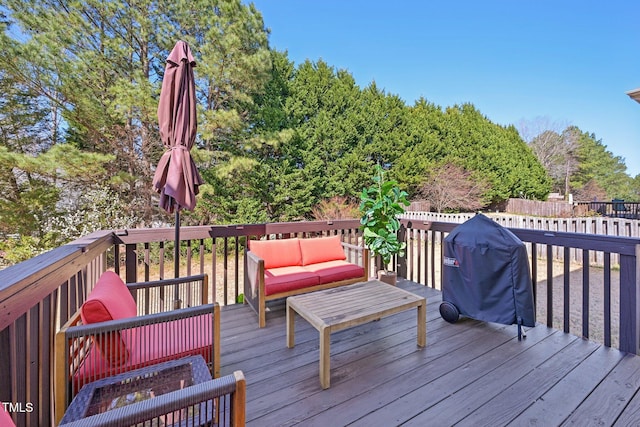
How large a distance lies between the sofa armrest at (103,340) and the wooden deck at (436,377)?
1.82ft

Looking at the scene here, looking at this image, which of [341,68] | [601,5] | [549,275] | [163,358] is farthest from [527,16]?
[163,358]

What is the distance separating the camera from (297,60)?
36.2 ft

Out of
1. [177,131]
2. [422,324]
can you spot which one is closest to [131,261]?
[177,131]

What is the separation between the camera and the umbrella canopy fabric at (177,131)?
2.44 meters

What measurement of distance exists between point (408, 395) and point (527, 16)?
1075 centimetres

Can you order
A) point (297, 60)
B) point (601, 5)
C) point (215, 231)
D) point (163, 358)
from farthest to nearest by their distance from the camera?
point (297, 60) < point (601, 5) < point (215, 231) < point (163, 358)

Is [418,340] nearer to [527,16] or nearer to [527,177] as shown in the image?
[527,16]

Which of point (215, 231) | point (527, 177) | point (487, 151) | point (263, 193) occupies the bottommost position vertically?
point (215, 231)

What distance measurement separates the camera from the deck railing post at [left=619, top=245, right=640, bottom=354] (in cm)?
220

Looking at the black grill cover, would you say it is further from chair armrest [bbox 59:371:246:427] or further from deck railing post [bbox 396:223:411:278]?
chair armrest [bbox 59:371:246:427]

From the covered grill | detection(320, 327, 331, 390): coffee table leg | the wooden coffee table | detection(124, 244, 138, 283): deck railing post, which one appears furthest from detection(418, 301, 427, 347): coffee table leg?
detection(124, 244, 138, 283): deck railing post

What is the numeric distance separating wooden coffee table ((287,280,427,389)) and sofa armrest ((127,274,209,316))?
2.34ft

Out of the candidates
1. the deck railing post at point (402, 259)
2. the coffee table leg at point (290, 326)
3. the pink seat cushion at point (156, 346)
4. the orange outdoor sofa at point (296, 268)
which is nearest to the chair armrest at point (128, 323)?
the pink seat cushion at point (156, 346)

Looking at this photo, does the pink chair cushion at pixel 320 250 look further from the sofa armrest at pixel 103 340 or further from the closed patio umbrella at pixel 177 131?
the sofa armrest at pixel 103 340
